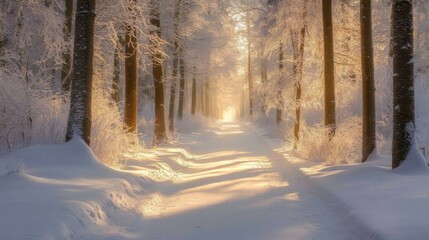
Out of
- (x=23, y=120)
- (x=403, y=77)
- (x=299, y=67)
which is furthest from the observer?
(x=299, y=67)

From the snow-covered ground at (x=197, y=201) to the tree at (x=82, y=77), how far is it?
425mm

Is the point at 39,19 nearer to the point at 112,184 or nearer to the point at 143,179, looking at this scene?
the point at 143,179

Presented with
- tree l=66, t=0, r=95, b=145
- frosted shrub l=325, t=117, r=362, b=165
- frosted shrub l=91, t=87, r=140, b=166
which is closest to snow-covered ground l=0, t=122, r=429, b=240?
tree l=66, t=0, r=95, b=145

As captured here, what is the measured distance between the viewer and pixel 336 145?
Result: 1172 centimetres

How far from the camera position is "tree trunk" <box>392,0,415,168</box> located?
8.60 metres

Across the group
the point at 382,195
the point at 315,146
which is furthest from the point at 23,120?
the point at 315,146

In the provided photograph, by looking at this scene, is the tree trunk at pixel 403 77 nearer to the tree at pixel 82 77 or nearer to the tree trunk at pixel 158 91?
the tree at pixel 82 77

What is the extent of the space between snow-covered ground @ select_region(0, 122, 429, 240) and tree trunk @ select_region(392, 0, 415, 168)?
679mm

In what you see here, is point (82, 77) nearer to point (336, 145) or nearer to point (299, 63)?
point (336, 145)

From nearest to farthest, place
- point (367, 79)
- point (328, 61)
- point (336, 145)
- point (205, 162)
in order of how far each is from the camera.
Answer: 1. point (367, 79)
2. point (336, 145)
3. point (328, 61)
4. point (205, 162)

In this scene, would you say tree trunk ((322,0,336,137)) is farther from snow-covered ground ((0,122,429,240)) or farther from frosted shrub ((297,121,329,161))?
snow-covered ground ((0,122,429,240))

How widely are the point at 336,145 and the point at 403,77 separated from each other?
11.5ft

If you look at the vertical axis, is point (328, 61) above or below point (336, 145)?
above

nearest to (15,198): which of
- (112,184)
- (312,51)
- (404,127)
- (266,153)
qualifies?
(112,184)
